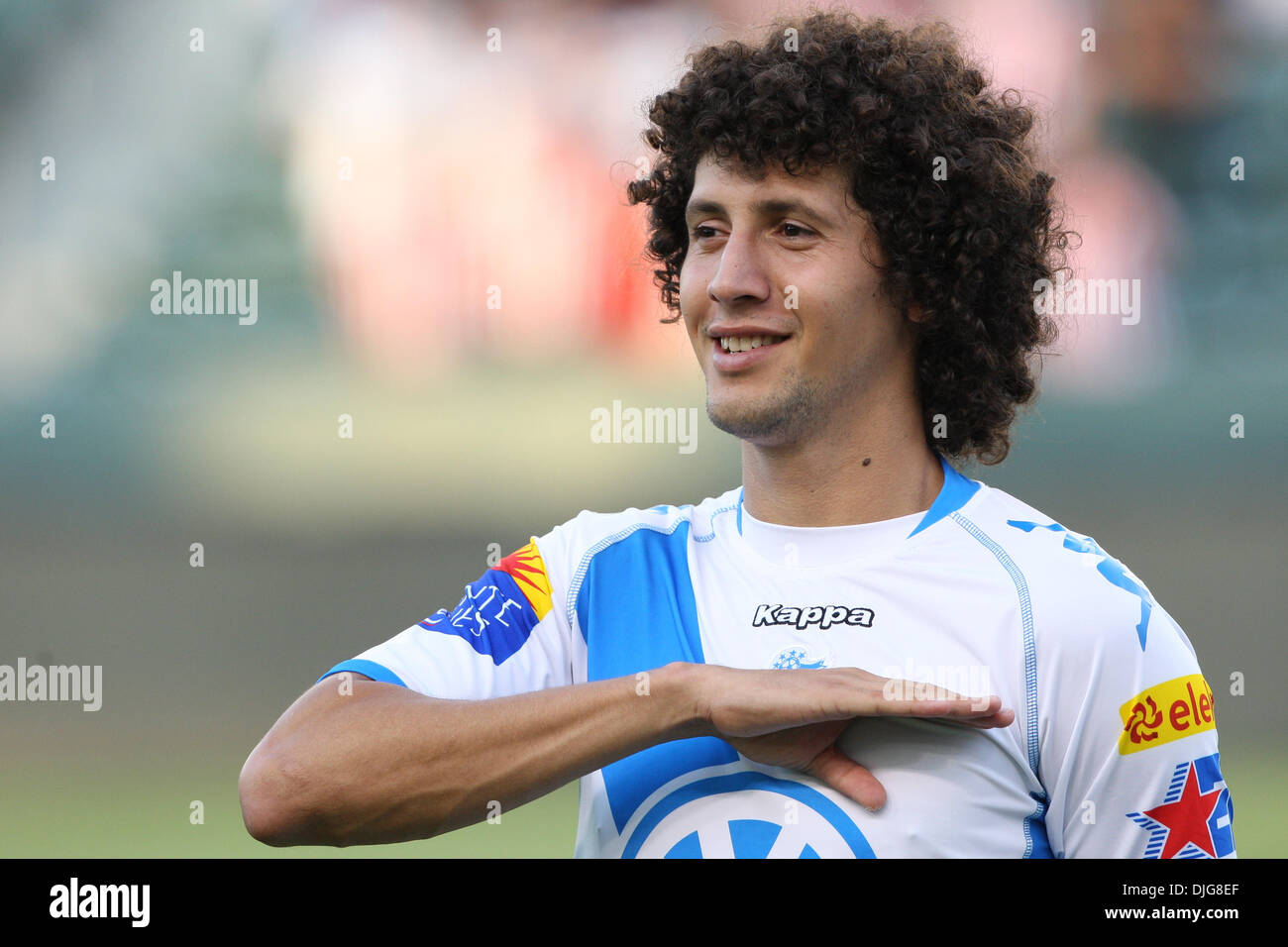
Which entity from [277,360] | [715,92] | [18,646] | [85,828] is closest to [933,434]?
[715,92]

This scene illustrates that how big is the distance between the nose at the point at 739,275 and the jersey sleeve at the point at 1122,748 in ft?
2.57

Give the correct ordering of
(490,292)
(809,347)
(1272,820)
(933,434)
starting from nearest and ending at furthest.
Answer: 1. (809,347)
2. (933,434)
3. (1272,820)
4. (490,292)

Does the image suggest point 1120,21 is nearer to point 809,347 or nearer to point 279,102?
point 279,102

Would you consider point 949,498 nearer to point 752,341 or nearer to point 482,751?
point 752,341

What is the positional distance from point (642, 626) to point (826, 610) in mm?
336

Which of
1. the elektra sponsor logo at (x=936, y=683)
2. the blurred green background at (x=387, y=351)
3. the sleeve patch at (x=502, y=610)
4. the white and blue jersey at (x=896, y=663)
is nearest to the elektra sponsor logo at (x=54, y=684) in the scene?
the blurred green background at (x=387, y=351)

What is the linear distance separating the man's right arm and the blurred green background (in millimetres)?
6106

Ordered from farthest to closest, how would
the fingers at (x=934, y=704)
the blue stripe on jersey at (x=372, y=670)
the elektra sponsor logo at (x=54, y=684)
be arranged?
the elektra sponsor logo at (x=54, y=684), the blue stripe on jersey at (x=372, y=670), the fingers at (x=934, y=704)

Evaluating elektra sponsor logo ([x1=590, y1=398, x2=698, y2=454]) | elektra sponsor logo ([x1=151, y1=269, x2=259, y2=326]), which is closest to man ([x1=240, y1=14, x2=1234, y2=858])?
elektra sponsor logo ([x1=590, y1=398, x2=698, y2=454])

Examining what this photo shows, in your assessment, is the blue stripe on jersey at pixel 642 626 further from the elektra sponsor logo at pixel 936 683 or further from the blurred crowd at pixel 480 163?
the blurred crowd at pixel 480 163

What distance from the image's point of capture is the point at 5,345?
28.4ft

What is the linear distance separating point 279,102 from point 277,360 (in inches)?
67.7

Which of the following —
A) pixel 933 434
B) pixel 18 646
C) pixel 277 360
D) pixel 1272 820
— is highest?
pixel 277 360

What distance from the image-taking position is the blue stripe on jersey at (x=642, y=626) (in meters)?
2.25
